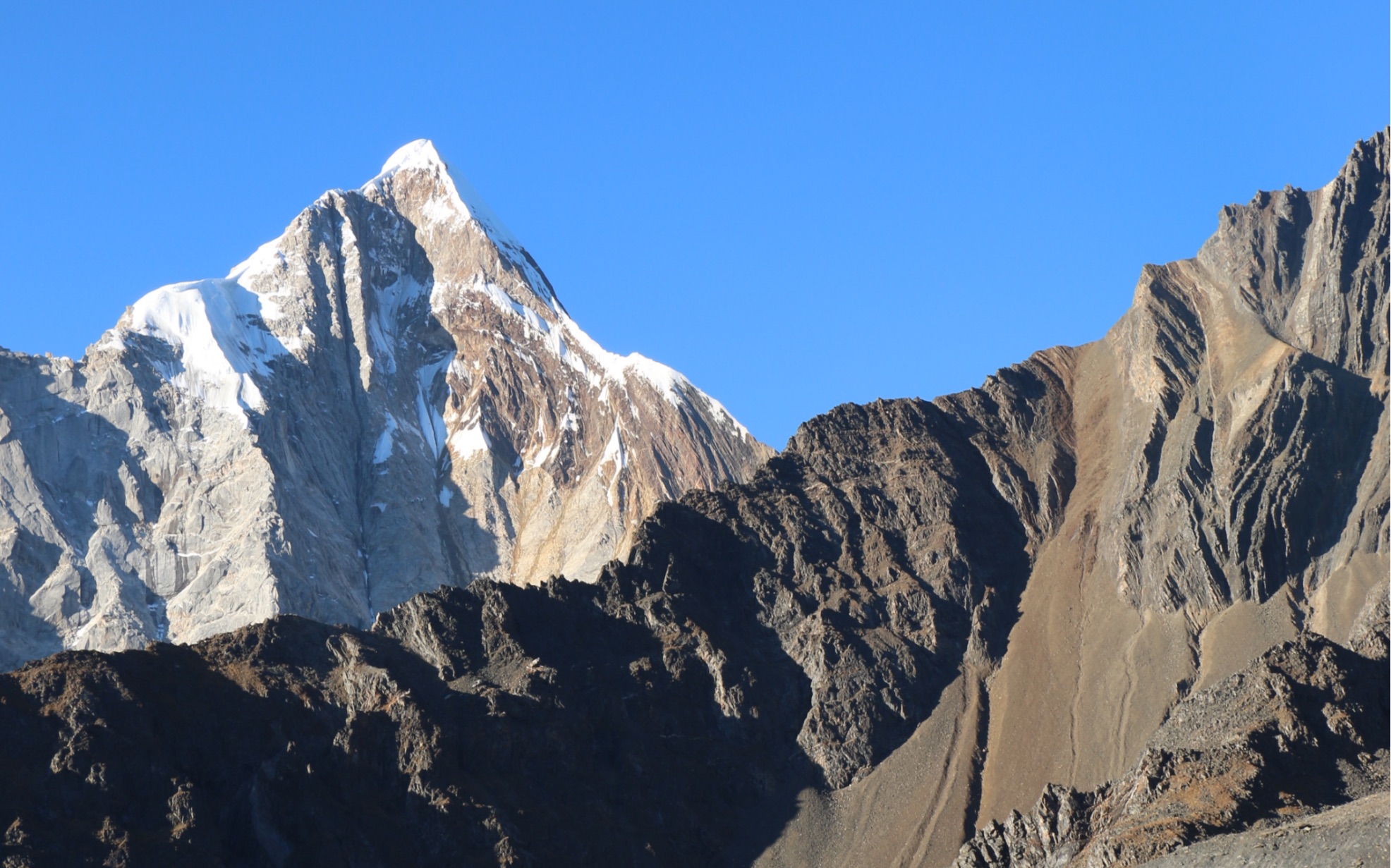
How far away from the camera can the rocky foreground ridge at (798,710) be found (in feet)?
452

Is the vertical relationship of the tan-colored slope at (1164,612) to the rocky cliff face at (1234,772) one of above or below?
above

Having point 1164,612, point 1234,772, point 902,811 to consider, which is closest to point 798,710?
point 902,811

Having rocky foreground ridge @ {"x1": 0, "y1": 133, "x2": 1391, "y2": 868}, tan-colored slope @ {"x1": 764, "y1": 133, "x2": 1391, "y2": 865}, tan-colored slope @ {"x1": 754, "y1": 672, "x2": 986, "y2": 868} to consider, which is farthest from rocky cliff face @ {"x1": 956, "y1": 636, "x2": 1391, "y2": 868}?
tan-colored slope @ {"x1": 754, "y1": 672, "x2": 986, "y2": 868}

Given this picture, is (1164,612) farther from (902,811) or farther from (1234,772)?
(1234,772)

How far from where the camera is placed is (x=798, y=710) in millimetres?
184000

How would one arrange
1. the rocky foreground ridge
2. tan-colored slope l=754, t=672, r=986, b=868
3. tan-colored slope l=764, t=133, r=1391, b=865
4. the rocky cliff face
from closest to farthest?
the rocky cliff face, the rocky foreground ridge, tan-colored slope l=754, t=672, r=986, b=868, tan-colored slope l=764, t=133, r=1391, b=865

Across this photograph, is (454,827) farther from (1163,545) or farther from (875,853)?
(1163,545)

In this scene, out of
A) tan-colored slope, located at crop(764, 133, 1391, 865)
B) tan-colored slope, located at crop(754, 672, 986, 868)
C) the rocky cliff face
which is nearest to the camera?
the rocky cliff face

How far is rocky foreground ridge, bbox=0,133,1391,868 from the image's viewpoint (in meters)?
138

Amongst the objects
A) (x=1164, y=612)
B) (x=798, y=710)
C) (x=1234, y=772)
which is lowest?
(x=1234, y=772)

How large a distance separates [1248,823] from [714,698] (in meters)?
73.1

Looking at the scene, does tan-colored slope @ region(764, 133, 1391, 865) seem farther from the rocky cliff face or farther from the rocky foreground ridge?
the rocky cliff face

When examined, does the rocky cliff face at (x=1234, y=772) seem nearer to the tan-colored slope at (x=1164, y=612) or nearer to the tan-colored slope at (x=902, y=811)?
the tan-colored slope at (x=1164, y=612)

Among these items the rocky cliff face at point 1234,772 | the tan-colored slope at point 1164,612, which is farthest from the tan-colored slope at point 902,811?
the rocky cliff face at point 1234,772
